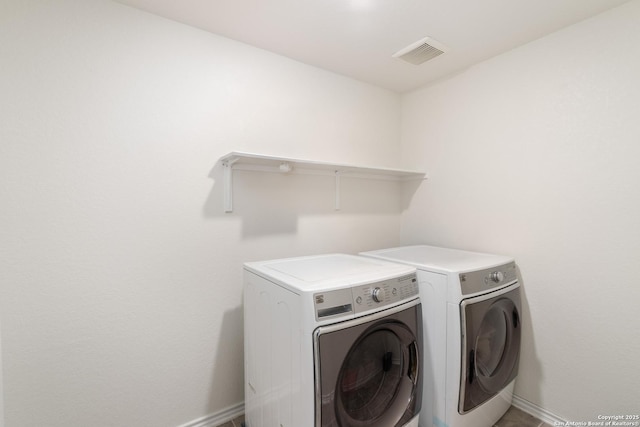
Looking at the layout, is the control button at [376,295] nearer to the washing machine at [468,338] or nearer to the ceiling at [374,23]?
the washing machine at [468,338]

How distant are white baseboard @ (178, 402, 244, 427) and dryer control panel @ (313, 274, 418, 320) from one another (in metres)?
1.25

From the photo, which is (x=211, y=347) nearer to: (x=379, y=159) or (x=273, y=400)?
(x=273, y=400)

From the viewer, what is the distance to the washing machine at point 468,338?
140cm

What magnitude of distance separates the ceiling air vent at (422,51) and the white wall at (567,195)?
0.38 meters

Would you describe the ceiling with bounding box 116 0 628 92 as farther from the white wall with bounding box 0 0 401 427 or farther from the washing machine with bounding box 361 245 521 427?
the washing machine with bounding box 361 245 521 427

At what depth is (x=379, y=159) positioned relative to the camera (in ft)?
8.22

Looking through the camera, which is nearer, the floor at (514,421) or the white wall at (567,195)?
the white wall at (567,195)

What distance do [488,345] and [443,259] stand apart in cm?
53

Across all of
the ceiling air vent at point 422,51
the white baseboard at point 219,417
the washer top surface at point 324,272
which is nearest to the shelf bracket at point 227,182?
the washer top surface at point 324,272

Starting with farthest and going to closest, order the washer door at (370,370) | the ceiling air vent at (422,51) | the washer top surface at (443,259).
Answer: the ceiling air vent at (422,51) < the washer top surface at (443,259) < the washer door at (370,370)

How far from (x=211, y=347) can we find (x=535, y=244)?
2144 mm

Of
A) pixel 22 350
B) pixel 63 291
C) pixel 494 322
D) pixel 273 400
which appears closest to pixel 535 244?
pixel 494 322

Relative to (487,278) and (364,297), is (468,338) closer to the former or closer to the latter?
(487,278)

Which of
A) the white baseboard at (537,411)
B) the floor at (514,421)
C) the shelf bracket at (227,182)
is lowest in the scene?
A: the floor at (514,421)
